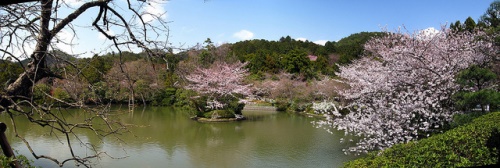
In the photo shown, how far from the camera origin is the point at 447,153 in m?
3.34

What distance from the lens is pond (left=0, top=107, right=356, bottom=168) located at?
663 centimetres

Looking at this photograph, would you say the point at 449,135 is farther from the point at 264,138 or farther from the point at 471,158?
the point at 264,138

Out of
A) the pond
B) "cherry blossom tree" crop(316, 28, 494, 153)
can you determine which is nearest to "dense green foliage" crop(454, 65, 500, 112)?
"cherry blossom tree" crop(316, 28, 494, 153)

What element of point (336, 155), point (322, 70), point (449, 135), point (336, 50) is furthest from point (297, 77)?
point (449, 135)

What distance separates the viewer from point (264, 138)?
9375 mm

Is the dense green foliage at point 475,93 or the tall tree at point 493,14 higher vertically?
the tall tree at point 493,14

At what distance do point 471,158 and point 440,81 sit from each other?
3.03m

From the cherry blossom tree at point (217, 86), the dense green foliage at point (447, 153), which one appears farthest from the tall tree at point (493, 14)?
the cherry blossom tree at point (217, 86)

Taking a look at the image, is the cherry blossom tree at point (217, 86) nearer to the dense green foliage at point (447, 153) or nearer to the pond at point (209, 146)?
the pond at point (209, 146)

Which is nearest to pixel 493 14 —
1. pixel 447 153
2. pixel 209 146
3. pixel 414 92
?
pixel 414 92

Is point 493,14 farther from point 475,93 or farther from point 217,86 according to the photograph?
point 217,86

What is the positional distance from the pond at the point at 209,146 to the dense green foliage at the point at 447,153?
2751mm

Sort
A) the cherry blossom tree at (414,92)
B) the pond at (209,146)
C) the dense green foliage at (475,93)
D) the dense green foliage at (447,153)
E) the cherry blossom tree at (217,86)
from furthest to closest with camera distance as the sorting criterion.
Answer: the cherry blossom tree at (217,86)
the pond at (209,146)
the cherry blossom tree at (414,92)
the dense green foliage at (475,93)
the dense green foliage at (447,153)

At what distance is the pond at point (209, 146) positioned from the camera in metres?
6.63
